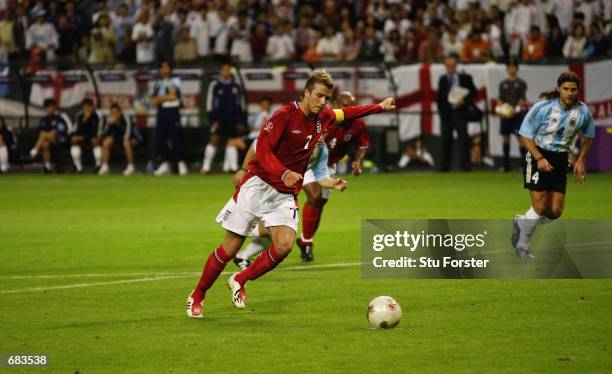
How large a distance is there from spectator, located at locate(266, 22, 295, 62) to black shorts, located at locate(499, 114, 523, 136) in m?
5.92

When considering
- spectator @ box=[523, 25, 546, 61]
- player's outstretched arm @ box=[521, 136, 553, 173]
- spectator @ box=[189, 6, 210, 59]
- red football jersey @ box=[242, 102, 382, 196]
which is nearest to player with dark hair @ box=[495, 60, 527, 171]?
spectator @ box=[523, 25, 546, 61]

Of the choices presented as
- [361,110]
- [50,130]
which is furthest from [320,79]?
[50,130]

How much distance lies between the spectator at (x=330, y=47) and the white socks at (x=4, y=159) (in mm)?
7776

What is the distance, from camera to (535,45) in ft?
94.0

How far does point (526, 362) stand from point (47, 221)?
40.3ft

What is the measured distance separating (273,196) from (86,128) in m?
20.0

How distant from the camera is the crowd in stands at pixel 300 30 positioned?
29.2 meters

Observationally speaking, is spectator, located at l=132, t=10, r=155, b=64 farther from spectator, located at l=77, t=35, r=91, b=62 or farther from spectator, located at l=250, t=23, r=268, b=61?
spectator, located at l=250, t=23, r=268, b=61

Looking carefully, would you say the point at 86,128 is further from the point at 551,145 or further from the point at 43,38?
the point at 551,145

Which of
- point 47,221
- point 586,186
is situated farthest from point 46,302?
point 586,186

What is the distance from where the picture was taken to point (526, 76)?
28.3 metres

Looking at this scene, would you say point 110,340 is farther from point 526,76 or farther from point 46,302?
point 526,76

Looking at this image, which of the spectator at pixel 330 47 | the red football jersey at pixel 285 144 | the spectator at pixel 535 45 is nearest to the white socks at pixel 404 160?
the spectator at pixel 330 47

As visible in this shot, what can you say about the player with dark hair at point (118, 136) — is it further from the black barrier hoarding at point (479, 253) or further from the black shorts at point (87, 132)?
the black barrier hoarding at point (479, 253)
